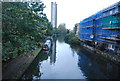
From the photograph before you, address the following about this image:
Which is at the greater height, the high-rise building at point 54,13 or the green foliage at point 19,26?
the high-rise building at point 54,13

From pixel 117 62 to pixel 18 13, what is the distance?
13734 mm

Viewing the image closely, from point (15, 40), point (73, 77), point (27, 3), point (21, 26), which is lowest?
point (73, 77)

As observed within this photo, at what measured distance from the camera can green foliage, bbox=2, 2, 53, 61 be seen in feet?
24.6

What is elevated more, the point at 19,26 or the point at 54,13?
the point at 54,13

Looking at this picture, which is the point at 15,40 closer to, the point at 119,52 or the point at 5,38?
the point at 5,38

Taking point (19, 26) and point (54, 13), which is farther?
point (54, 13)

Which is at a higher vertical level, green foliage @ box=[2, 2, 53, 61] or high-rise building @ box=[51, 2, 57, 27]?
high-rise building @ box=[51, 2, 57, 27]

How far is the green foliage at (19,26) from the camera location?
24.6 ft

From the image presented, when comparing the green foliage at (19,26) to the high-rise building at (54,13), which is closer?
the green foliage at (19,26)

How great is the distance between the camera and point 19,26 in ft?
27.6

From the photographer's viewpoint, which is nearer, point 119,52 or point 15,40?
point 15,40

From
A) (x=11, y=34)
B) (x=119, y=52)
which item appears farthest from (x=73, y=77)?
(x=119, y=52)

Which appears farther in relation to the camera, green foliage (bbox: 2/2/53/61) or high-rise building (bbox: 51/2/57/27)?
high-rise building (bbox: 51/2/57/27)

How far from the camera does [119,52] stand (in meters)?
18.3
